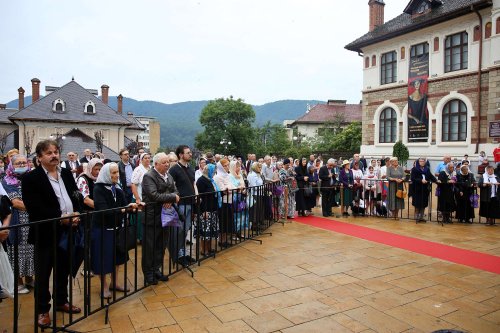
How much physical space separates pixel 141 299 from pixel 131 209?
43.7 inches

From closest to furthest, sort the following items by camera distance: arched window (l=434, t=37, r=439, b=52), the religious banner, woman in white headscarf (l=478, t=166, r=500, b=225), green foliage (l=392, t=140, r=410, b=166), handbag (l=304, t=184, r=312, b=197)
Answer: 1. woman in white headscarf (l=478, t=166, r=500, b=225)
2. handbag (l=304, t=184, r=312, b=197)
3. arched window (l=434, t=37, r=439, b=52)
4. the religious banner
5. green foliage (l=392, t=140, r=410, b=166)

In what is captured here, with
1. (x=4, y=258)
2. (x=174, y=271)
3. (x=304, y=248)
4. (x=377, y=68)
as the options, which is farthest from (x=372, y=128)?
(x=4, y=258)

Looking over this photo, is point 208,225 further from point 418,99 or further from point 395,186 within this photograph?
point 418,99

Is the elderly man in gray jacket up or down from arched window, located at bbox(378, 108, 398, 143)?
down

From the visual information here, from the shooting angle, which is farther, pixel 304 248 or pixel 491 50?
pixel 491 50

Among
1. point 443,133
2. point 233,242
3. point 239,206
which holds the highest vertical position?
point 443,133

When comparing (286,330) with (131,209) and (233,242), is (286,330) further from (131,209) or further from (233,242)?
(233,242)

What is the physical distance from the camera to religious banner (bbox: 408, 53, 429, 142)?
77.0 feet

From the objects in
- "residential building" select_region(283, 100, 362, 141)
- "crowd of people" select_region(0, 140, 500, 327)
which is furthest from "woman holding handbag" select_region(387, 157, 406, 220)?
"residential building" select_region(283, 100, 362, 141)

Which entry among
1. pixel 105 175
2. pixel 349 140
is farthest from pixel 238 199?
pixel 349 140

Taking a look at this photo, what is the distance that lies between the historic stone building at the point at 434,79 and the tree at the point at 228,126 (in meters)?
34.7

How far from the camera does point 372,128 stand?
27.2 m

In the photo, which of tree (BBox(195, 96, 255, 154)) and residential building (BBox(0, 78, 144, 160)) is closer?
residential building (BBox(0, 78, 144, 160))

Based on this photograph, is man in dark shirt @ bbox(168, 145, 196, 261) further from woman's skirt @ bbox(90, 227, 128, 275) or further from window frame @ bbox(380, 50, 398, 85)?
window frame @ bbox(380, 50, 398, 85)
